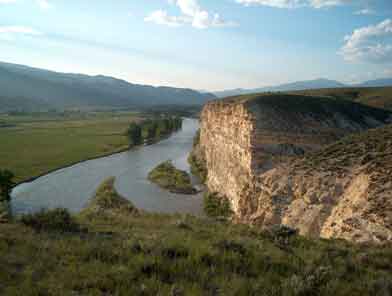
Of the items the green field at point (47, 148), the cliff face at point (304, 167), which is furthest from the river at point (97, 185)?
the cliff face at point (304, 167)

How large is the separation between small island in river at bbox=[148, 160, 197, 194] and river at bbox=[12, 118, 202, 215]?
1012 millimetres

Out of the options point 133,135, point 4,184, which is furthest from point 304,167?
point 133,135

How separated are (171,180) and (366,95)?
134ft

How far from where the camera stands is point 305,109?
106 ft

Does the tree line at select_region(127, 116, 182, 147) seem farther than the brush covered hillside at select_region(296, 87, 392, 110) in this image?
Yes

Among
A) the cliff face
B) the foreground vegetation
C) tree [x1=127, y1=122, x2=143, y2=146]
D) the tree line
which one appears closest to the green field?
tree [x1=127, y1=122, x2=143, y2=146]

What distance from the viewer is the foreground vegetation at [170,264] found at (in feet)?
14.8

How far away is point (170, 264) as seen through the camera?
17.6ft

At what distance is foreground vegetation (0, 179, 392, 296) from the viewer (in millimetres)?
4504

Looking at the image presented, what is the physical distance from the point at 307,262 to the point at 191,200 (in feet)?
96.6

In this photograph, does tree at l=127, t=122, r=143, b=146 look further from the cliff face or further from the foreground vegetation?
the foreground vegetation

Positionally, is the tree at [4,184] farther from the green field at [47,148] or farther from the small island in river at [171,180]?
the small island in river at [171,180]

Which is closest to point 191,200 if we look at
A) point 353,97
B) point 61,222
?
point 61,222

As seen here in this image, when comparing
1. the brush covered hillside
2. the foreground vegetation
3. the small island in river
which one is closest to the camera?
the foreground vegetation
